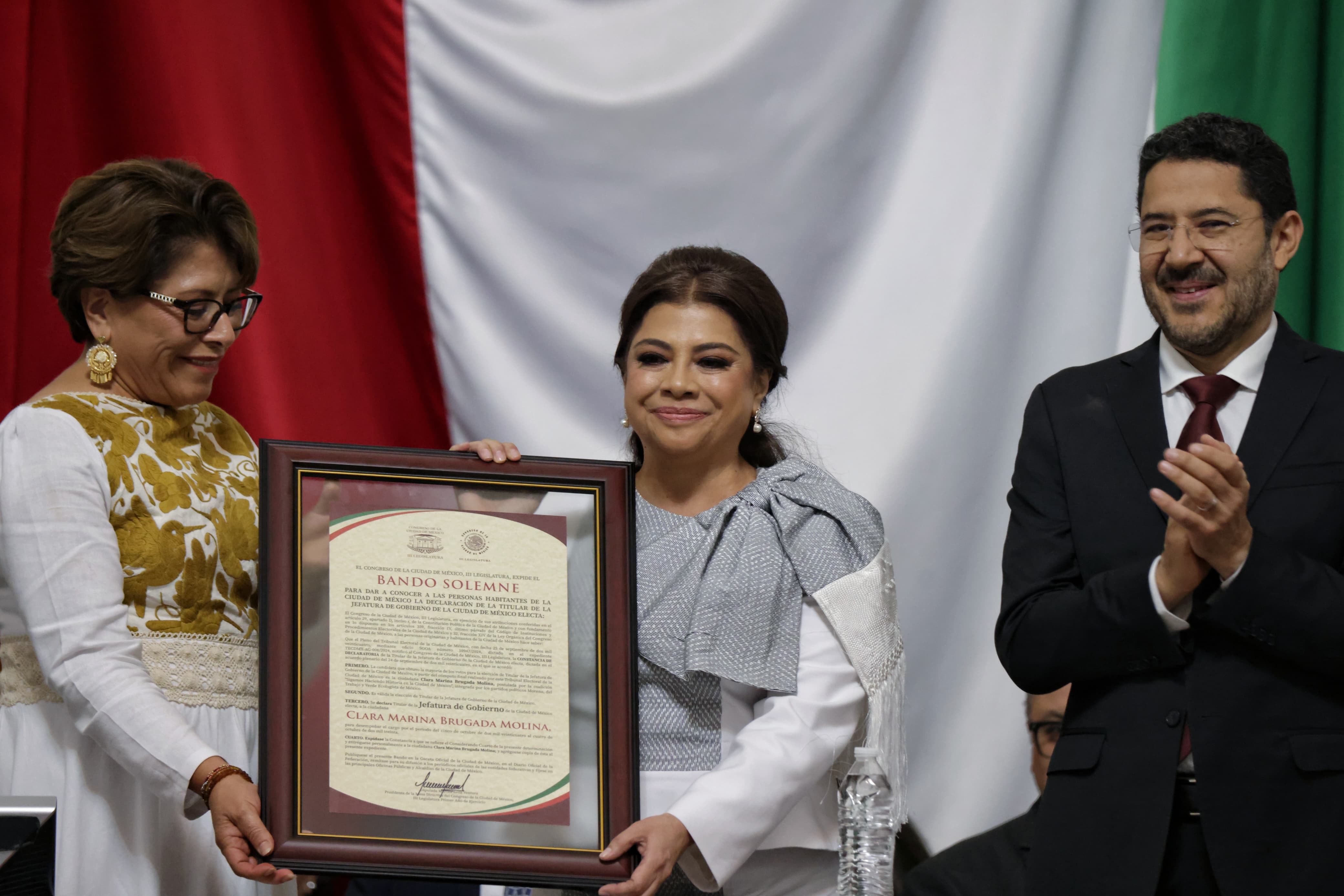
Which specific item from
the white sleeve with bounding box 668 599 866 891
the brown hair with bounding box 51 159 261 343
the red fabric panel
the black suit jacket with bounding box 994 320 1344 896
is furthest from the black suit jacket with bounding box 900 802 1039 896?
the red fabric panel

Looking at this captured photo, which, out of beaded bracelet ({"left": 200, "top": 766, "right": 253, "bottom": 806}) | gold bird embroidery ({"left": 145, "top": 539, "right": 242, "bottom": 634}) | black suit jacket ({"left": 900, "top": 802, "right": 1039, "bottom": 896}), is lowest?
black suit jacket ({"left": 900, "top": 802, "right": 1039, "bottom": 896})

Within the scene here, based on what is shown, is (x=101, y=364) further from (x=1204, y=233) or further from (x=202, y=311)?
(x=1204, y=233)

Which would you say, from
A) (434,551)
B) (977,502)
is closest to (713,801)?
(434,551)

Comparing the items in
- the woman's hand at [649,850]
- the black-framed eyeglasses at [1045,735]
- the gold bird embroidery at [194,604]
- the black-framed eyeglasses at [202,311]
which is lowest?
the black-framed eyeglasses at [1045,735]

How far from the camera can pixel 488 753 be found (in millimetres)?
1926

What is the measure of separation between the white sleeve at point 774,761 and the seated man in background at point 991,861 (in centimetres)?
102

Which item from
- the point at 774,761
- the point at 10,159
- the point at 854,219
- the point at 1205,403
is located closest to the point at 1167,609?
the point at 1205,403

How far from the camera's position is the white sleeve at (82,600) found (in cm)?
189

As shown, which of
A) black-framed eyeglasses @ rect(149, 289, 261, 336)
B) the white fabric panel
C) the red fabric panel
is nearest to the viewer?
black-framed eyeglasses @ rect(149, 289, 261, 336)

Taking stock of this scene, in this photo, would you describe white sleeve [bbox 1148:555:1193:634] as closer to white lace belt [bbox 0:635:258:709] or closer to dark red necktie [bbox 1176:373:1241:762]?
dark red necktie [bbox 1176:373:1241:762]

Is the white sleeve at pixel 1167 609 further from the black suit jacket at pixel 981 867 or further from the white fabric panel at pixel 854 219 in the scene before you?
the white fabric panel at pixel 854 219

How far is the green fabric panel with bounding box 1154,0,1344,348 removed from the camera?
117 inches

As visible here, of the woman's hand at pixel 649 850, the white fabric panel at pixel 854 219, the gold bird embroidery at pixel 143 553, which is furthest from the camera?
the white fabric panel at pixel 854 219

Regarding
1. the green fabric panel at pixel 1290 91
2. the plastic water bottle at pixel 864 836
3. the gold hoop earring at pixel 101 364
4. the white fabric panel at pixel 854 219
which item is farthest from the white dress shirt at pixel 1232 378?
the gold hoop earring at pixel 101 364
